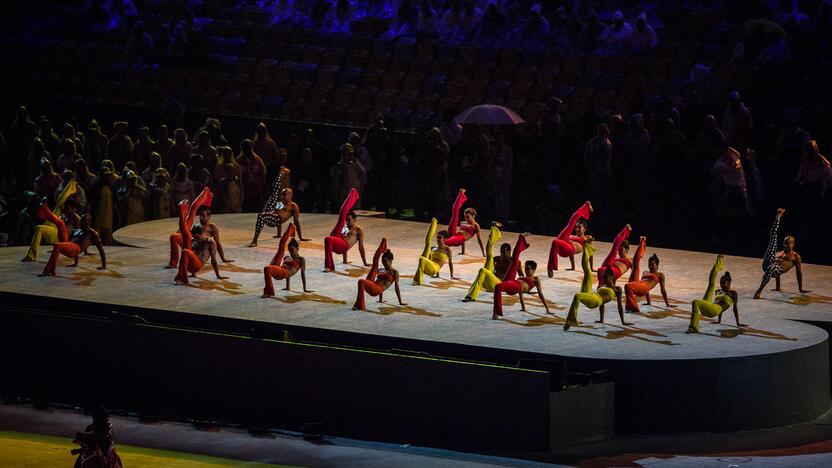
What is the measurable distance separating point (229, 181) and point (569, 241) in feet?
17.6

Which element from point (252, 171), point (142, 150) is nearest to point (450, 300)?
point (252, 171)

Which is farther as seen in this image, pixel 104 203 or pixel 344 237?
pixel 104 203

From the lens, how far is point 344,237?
18484 mm

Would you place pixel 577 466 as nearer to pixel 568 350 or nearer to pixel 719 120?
pixel 568 350

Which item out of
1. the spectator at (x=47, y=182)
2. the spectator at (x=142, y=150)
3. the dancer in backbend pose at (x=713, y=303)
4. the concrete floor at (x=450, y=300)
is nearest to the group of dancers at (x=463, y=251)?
the dancer in backbend pose at (x=713, y=303)

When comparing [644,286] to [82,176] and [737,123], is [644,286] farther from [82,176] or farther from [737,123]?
[82,176]

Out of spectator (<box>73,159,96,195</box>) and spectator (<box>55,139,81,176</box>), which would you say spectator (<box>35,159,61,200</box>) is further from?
spectator (<box>55,139,81,176</box>)

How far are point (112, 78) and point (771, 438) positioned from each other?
16.4m

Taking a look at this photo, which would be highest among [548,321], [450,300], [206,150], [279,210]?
[206,150]

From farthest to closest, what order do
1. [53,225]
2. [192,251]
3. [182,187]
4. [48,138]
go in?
1. [48,138]
2. [182,187]
3. [53,225]
4. [192,251]

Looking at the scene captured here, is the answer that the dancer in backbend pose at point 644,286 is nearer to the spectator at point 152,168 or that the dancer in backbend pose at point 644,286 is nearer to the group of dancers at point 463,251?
the group of dancers at point 463,251

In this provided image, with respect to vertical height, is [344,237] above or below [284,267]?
above


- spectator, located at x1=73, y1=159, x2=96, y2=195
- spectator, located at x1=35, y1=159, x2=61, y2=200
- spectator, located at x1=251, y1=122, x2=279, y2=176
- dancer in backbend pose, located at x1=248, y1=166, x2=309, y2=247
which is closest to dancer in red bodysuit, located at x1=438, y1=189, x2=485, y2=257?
dancer in backbend pose, located at x1=248, y1=166, x2=309, y2=247

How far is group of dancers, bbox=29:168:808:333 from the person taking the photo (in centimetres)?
1616
